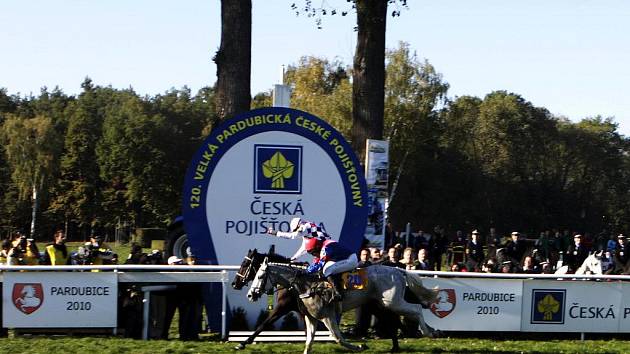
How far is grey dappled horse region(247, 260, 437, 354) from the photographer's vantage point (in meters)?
12.1

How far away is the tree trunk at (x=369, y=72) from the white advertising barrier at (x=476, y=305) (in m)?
4.58

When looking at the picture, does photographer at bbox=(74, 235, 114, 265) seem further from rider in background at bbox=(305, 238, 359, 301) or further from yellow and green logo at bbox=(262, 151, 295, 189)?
rider in background at bbox=(305, 238, 359, 301)

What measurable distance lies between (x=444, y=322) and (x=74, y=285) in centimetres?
572

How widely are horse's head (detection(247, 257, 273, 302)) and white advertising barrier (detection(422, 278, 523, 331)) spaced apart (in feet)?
9.85

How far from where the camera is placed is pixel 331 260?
12484 mm

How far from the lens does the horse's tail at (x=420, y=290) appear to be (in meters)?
13.0

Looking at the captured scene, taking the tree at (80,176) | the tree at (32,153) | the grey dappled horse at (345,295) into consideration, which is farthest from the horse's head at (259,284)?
the tree at (32,153)

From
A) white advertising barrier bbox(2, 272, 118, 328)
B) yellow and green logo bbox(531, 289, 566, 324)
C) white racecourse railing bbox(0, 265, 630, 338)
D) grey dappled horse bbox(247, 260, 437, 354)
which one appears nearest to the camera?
grey dappled horse bbox(247, 260, 437, 354)

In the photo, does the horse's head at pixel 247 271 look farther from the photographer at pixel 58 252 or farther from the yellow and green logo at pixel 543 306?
the yellow and green logo at pixel 543 306

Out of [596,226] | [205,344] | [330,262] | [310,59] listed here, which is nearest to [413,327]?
[330,262]

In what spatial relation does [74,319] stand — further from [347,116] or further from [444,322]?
[347,116]

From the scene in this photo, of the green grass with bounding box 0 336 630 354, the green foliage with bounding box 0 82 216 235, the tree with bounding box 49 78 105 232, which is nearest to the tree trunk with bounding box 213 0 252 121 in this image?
the green grass with bounding box 0 336 630 354

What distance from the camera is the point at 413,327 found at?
1405cm

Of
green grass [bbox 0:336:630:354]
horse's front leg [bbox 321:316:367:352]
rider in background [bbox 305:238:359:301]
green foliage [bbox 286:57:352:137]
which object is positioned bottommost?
green grass [bbox 0:336:630:354]
